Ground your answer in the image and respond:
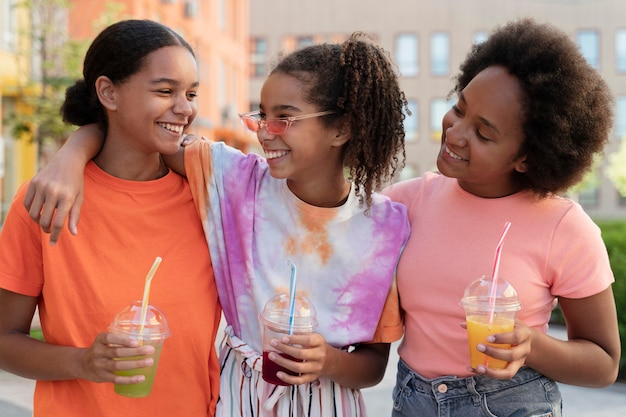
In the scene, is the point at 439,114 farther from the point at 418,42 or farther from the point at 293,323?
the point at 293,323

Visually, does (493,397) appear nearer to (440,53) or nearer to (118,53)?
(118,53)

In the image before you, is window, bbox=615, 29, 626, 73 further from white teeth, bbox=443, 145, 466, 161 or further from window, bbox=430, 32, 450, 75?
white teeth, bbox=443, 145, 466, 161

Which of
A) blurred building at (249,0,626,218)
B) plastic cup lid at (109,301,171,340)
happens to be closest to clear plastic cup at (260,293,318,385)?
plastic cup lid at (109,301,171,340)

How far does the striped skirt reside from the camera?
98.4 inches

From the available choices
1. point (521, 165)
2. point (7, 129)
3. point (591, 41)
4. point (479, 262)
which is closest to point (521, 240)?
Result: point (479, 262)

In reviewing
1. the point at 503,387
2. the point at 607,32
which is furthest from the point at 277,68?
the point at 607,32

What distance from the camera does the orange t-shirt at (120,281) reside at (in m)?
2.31

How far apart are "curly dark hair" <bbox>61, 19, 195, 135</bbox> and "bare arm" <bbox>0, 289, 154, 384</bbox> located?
0.66m

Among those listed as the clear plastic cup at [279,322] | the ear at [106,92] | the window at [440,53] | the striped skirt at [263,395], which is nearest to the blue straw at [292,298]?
the clear plastic cup at [279,322]

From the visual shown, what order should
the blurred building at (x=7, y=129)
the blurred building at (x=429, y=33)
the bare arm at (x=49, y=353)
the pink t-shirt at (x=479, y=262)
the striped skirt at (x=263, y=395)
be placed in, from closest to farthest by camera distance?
the bare arm at (x=49, y=353) < the pink t-shirt at (x=479, y=262) < the striped skirt at (x=263, y=395) < the blurred building at (x=7, y=129) < the blurred building at (x=429, y=33)

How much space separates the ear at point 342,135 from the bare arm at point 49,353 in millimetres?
1012

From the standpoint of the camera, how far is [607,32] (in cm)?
3716

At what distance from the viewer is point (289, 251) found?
2578 mm

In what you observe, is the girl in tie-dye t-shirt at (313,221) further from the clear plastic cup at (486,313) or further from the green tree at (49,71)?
the green tree at (49,71)
